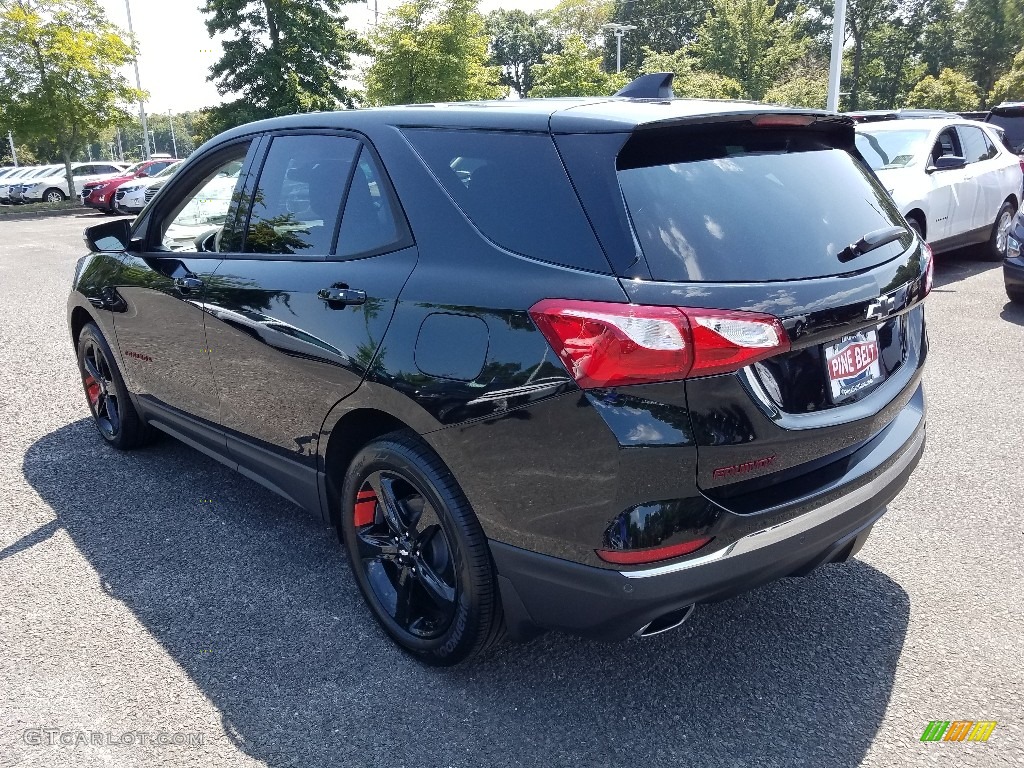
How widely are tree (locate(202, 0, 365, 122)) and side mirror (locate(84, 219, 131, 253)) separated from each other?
26450 mm

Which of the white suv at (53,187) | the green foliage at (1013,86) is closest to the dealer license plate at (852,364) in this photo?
the white suv at (53,187)

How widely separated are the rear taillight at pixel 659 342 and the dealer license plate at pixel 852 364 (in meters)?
0.32

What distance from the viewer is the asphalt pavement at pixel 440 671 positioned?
7.80ft

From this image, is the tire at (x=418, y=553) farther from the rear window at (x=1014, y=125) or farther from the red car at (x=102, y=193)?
the red car at (x=102, y=193)

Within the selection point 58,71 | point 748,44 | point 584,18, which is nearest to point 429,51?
point 58,71

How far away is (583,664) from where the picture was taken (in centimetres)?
275

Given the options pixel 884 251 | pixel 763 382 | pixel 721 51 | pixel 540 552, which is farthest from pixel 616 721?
pixel 721 51

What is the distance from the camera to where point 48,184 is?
3134 centimetres

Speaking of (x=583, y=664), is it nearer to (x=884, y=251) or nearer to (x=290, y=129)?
(x=884, y=251)

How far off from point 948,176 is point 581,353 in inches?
348

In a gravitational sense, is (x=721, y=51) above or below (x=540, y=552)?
above

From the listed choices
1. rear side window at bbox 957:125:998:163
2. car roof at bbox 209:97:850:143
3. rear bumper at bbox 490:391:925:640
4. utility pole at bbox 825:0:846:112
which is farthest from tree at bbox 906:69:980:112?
rear bumper at bbox 490:391:925:640

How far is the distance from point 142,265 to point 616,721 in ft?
9.92

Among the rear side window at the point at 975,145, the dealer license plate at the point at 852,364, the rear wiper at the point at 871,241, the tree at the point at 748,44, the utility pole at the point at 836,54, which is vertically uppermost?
the tree at the point at 748,44
